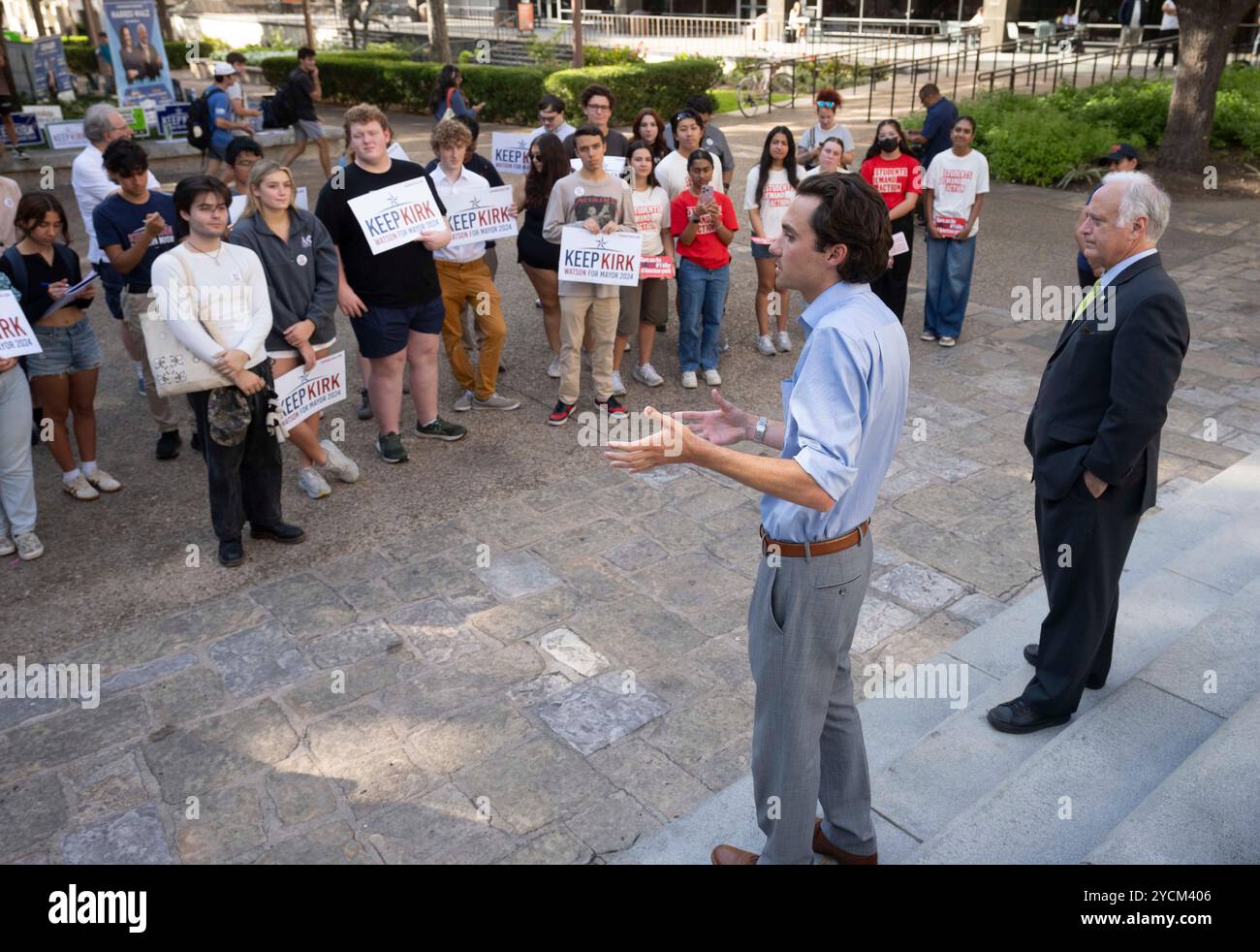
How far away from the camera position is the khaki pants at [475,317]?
7.29m

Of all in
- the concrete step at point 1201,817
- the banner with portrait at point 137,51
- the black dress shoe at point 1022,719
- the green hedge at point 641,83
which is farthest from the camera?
the green hedge at point 641,83

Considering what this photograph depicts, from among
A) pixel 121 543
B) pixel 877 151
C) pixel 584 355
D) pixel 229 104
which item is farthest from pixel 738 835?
pixel 229 104

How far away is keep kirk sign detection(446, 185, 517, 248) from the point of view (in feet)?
23.5

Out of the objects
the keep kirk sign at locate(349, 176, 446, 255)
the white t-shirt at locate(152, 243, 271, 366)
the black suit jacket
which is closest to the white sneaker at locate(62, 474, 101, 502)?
the white t-shirt at locate(152, 243, 271, 366)

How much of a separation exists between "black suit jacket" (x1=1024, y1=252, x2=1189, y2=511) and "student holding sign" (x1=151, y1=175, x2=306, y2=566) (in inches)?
157

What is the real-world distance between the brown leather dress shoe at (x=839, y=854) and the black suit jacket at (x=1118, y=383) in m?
1.50

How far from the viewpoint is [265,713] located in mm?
4492

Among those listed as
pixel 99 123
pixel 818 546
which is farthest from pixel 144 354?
pixel 818 546

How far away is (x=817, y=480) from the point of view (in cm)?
259

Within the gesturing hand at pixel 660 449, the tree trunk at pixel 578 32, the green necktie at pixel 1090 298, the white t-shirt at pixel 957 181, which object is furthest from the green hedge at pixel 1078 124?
the gesturing hand at pixel 660 449

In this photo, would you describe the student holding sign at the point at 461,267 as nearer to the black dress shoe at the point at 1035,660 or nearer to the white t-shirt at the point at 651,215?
the white t-shirt at the point at 651,215

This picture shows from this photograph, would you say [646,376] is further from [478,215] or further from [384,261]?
[384,261]

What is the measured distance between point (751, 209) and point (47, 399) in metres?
5.31

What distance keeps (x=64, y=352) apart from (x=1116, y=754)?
19.4 feet
